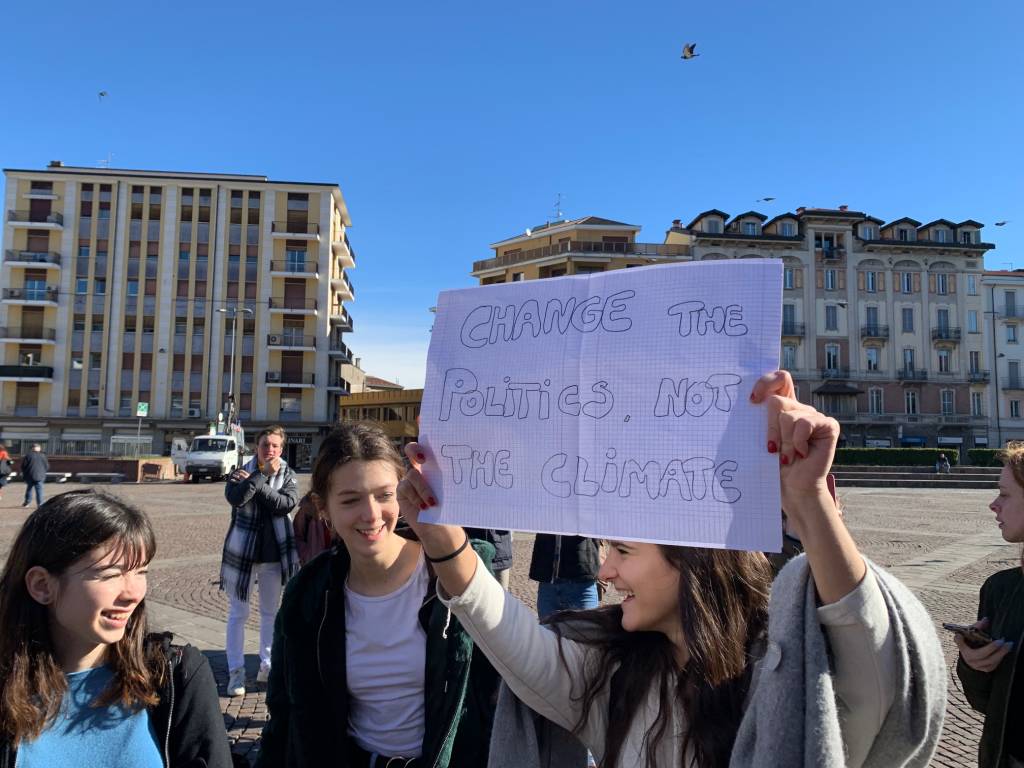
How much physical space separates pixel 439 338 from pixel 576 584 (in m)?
3.14

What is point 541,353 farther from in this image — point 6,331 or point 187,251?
point 6,331

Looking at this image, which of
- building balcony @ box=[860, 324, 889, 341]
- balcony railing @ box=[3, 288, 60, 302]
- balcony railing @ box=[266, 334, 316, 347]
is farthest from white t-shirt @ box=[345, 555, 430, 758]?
building balcony @ box=[860, 324, 889, 341]

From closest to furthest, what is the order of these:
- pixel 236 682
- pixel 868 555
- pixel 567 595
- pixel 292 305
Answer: pixel 567 595 < pixel 236 682 < pixel 868 555 < pixel 292 305

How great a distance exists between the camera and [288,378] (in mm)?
49312

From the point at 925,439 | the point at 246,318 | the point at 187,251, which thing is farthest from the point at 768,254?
Answer: the point at 187,251

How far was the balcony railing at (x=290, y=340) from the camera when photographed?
4888 centimetres

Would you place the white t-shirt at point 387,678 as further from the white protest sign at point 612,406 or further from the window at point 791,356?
the window at point 791,356

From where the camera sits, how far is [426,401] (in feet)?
5.89

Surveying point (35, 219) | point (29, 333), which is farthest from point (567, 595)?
point (35, 219)

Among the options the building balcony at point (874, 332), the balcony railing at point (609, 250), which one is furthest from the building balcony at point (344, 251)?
the building balcony at point (874, 332)

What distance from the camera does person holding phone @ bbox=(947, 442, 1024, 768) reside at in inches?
77.9

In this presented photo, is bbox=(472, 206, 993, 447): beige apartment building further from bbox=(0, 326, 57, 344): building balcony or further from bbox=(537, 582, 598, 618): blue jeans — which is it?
bbox=(537, 582, 598, 618): blue jeans

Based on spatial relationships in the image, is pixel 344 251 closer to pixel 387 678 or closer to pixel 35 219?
pixel 35 219

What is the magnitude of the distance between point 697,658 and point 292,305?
51.3 m
